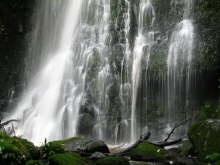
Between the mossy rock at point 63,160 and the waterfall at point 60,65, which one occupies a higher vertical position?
the waterfall at point 60,65

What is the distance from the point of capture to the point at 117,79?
20781 mm

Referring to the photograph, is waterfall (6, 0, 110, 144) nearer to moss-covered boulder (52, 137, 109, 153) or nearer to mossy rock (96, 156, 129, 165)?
moss-covered boulder (52, 137, 109, 153)

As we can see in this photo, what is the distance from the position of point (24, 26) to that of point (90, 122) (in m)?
15.7

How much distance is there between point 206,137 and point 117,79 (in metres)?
11.5

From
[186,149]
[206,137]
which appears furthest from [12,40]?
[206,137]

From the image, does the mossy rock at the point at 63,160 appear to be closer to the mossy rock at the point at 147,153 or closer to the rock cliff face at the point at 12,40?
the mossy rock at the point at 147,153

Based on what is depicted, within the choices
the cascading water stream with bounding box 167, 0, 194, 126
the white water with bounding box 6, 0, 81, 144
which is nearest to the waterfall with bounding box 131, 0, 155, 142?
the cascading water stream with bounding box 167, 0, 194, 126

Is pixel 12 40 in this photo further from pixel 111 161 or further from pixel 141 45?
pixel 111 161

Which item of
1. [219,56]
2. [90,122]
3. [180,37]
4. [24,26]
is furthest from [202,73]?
[24,26]

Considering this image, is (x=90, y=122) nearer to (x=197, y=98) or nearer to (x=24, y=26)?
(x=197, y=98)

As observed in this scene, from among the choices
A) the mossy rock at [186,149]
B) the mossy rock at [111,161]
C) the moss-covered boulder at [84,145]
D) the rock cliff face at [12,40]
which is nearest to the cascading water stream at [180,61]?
the mossy rock at [186,149]

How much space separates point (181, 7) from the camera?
2097cm

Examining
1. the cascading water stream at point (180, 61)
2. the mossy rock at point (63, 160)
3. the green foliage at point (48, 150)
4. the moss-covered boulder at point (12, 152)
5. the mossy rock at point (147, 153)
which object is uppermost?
the cascading water stream at point (180, 61)

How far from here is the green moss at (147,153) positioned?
10.7 metres
